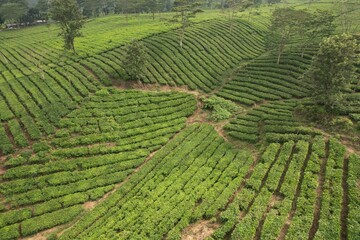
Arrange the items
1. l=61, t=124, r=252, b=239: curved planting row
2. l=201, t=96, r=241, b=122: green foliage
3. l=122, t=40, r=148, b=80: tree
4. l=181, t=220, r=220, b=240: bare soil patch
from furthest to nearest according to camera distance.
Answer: l=122, t=40, r=148, b=80: tree, l=201, t=96, r=241, b=122: green foliage, l=61, t=124, r=252, b=239: curved planting row, l=181, t=220, r=220, b=240: bare soil patch

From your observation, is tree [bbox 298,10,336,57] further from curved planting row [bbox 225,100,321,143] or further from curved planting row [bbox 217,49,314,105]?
curved planting row [bbox 225,100,321,143]

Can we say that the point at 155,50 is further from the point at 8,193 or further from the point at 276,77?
the point at 8,193

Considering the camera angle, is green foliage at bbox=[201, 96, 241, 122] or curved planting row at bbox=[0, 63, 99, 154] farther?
green foliage at bbox=[201, 96, 241, 122]

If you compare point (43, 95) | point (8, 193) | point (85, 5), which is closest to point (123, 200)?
point (8, 193)

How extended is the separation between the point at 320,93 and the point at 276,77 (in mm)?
13977

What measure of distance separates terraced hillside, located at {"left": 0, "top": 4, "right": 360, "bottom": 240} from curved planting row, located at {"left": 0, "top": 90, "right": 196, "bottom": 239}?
14cm

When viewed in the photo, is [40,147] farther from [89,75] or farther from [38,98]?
[89,75]

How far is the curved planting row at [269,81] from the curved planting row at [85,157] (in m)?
8.83

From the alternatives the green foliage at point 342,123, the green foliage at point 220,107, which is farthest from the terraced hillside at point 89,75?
the green foliage at point 342,123

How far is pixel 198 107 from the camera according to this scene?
139 ft

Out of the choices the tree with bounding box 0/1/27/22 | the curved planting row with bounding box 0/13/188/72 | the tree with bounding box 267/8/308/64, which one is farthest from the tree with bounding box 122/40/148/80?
the tree with bounding box 0/1/27/22

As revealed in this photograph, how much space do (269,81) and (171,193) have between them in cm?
3042

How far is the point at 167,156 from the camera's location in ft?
105

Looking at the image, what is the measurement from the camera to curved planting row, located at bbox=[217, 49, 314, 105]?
4328 cm
